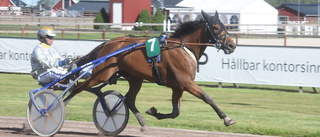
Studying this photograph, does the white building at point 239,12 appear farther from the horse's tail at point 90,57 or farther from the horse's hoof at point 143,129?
the horse's hoof at point 143,129

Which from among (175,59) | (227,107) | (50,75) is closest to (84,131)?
(50,75)

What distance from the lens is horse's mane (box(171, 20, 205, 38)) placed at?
723cm

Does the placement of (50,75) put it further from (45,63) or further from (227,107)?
(227,107)

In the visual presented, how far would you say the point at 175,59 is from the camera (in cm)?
687

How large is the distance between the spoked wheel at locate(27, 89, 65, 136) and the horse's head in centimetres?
227

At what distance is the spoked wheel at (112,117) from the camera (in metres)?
7.34

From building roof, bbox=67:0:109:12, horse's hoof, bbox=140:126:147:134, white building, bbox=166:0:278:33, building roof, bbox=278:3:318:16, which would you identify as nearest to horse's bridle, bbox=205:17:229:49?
horse's hoof, bbox=140:126:147:134

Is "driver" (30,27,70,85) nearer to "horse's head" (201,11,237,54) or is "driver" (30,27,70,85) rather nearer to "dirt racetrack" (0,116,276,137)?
"dirt racetrack" (0,116,276,137)

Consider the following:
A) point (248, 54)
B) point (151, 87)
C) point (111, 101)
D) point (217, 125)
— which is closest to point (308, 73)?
point (248, 54)

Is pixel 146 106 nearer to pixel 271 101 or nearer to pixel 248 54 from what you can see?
pixel 271 101

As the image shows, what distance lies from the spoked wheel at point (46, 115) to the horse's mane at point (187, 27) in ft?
6.32

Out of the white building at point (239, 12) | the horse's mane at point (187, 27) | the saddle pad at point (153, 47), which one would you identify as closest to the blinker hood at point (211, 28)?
→ the horse's mane at point (187, 27)

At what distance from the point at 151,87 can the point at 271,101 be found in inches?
147

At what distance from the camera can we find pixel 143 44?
7074 millimetres
